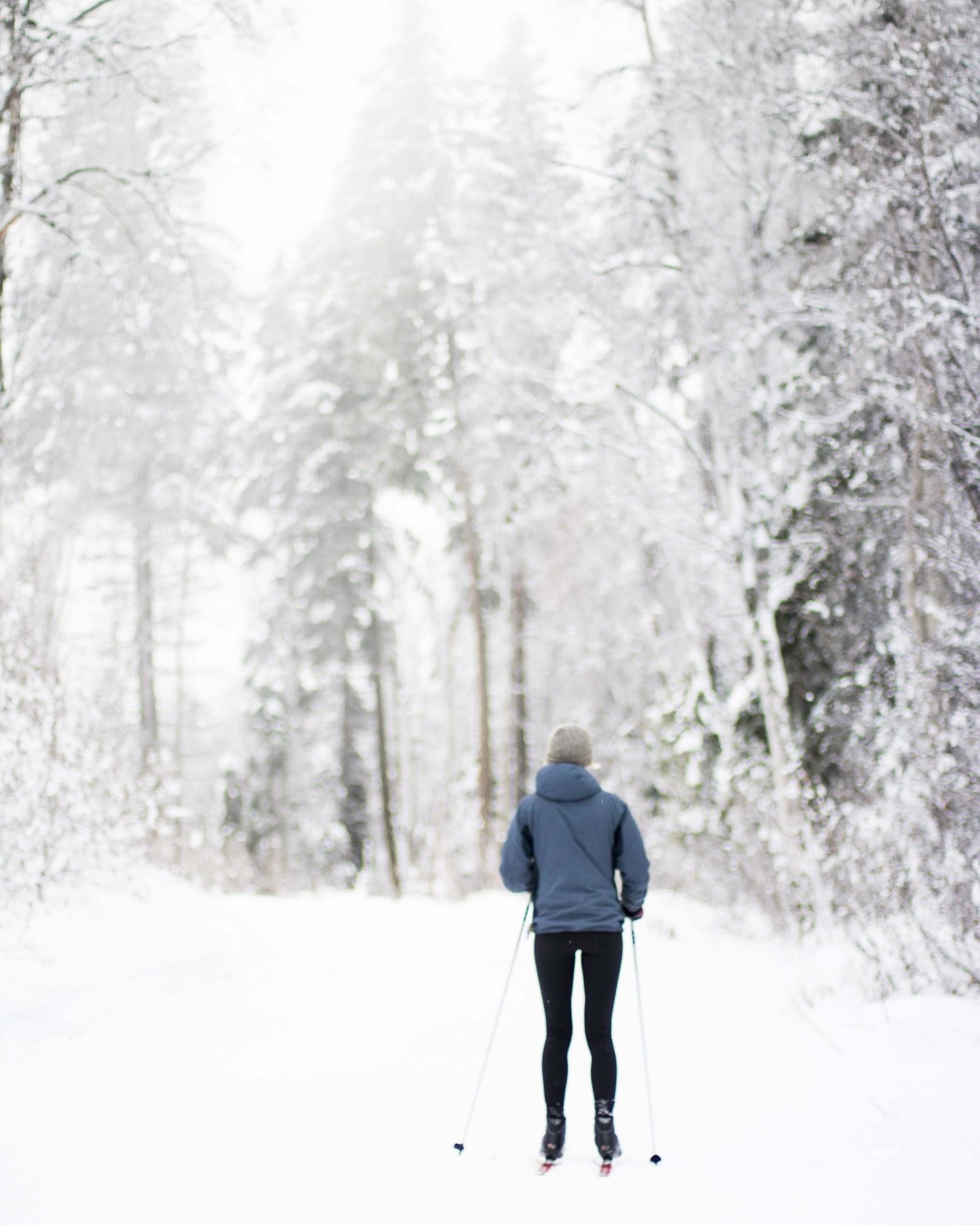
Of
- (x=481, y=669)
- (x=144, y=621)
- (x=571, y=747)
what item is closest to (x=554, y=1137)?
(x=571, y=747)

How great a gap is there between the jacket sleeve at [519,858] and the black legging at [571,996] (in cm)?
27

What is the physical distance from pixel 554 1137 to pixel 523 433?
27.4 ft

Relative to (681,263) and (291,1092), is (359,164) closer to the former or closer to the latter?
(681,263)

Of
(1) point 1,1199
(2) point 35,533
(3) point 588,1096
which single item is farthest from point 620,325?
(1) point 1,1199

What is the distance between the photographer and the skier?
3926mm

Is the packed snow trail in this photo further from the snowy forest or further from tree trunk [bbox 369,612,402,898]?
tree trunk [bbox 369,612,402,898]

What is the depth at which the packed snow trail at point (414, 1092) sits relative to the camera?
3.41 meters

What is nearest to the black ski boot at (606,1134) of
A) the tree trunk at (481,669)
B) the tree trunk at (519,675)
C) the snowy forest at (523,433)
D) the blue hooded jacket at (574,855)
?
the blue hooded jacket at (574,855)

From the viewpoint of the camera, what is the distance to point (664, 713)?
11344 mm

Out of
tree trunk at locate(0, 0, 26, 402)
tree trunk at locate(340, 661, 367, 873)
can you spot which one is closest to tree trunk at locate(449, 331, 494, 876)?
tree trunk at locate(340, 661, 367, 873)

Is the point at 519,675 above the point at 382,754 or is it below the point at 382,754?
above

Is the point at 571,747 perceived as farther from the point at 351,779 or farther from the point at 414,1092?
the point at 351,779

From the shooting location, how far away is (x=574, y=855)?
158 inches

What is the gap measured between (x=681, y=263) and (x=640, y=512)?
2725mm
